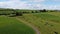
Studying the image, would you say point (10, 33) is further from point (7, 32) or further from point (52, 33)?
point (52, 33)

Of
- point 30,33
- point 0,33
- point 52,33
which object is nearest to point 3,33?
point 0,33

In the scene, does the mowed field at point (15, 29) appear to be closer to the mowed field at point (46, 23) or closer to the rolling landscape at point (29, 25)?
the rolling landscape at point (29, 25)

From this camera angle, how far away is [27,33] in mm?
36562

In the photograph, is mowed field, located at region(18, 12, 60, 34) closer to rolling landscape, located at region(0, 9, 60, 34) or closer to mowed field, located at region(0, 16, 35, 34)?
rolling landscape, located at region(0, 9, 60, 34)

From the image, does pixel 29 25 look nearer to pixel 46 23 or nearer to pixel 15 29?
pixel 46 23

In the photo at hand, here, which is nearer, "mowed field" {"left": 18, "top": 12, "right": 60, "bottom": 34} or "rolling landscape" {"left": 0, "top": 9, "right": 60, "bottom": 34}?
"rolling landscape" {"left": 0, "top": 9, "right": 60, "bottom": 34}

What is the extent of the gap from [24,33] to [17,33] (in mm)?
1567

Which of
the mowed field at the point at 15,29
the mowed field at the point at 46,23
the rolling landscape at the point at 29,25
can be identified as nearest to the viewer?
the mowed field at the point at 15,29

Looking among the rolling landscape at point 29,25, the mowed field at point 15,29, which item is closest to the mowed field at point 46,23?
the rolling landscape at point 29,25

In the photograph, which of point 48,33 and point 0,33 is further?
point 48,33

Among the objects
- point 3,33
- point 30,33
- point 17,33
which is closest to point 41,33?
point 30,33

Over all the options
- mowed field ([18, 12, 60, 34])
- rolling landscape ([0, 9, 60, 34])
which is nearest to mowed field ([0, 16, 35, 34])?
rolling landscape ([0, 9, 60, 34])

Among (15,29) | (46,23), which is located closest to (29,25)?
(46,23)

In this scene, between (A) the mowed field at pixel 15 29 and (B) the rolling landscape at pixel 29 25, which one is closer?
(A) the mowed field at pixel 15 29
